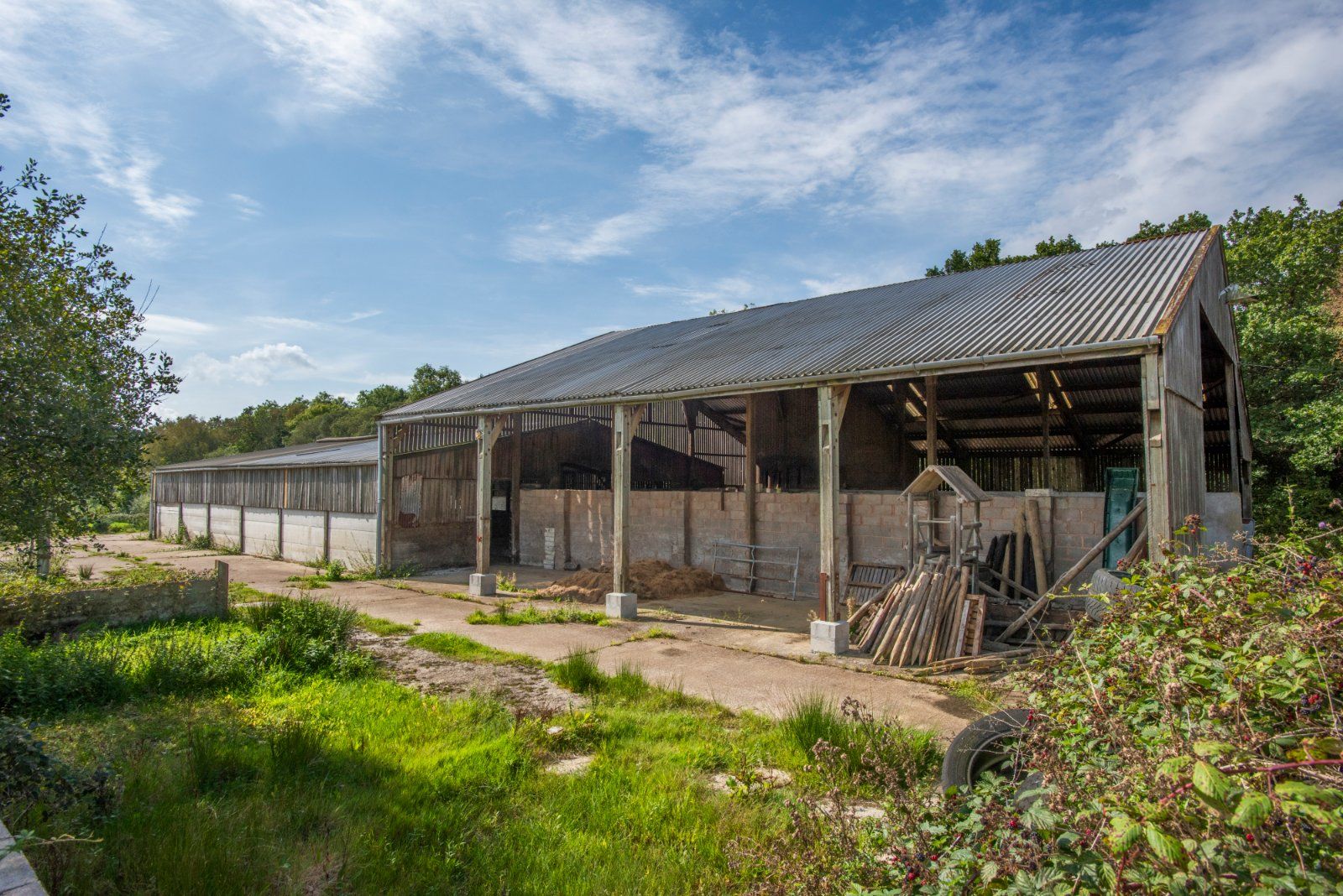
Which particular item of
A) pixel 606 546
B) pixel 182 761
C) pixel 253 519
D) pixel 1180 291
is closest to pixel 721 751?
pixel 182 761

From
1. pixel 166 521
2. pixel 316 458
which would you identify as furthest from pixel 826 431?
pixel 166 521

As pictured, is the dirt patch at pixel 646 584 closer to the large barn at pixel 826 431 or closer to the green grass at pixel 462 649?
the large barn at pixel 826 431

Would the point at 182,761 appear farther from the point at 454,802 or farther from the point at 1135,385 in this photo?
the point at 1135,385

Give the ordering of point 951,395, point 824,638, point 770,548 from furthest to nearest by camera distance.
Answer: point 951,395
point 770,548
point 824,638

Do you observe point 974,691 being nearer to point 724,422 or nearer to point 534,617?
point 534,617

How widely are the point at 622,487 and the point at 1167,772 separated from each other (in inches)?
410

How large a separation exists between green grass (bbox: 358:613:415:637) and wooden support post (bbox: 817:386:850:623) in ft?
Result: 19.8

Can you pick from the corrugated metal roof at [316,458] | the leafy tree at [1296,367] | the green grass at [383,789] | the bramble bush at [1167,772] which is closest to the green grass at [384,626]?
the green grass at [383,789]

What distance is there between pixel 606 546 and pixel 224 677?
435 inches

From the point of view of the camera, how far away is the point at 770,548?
1485 cm

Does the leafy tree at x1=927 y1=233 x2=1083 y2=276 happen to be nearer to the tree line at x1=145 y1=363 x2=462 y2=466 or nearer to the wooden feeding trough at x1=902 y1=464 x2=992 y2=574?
the wooden feeding trough at x1=902 y1=464 x2=992 y2=574

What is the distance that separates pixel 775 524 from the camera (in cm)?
1490

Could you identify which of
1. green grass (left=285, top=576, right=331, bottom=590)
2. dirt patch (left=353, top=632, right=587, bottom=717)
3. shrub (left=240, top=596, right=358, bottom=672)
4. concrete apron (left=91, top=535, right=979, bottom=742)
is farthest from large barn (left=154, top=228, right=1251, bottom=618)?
shrub (left=240, top=596, right=358, bottom=672)

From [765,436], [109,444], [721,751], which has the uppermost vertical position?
[765,436]
